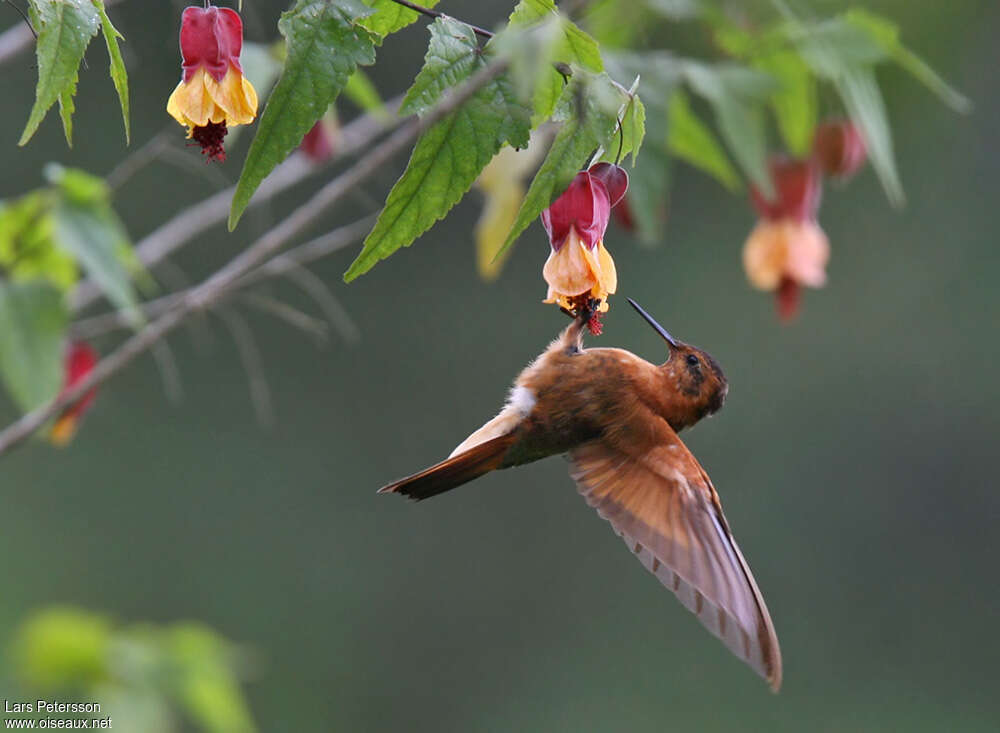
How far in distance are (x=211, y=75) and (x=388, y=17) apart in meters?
0.12

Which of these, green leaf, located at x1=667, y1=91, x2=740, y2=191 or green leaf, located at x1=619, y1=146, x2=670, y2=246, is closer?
green leaf, located at x1=619, y1=146, x2=670, y2=246

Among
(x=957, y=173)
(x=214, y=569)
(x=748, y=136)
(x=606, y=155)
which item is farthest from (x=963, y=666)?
(x=606, y=155)

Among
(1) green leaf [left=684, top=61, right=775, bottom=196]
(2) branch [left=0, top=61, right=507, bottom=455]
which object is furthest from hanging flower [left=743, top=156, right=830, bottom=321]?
(2) branch [left=0, top=61, right=507, bottom=455]

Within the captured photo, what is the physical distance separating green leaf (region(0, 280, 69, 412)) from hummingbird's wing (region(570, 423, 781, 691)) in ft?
1.71

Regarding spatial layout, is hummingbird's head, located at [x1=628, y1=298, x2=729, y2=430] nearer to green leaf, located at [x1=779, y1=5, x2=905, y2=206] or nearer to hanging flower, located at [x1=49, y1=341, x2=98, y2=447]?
green leaf, located at [x1=779, y1=5, x2=905, y2=206]

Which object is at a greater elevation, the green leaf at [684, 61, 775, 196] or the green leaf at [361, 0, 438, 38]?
the green leaf at [684, 61, 775, 196]

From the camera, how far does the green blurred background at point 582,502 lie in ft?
16.0

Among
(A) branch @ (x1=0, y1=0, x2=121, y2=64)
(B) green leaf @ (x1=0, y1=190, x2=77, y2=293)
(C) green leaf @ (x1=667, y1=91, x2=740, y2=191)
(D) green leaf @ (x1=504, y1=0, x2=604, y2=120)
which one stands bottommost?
(D) green leaf @ (x1=504, y1=0, x2=604, y2=120)

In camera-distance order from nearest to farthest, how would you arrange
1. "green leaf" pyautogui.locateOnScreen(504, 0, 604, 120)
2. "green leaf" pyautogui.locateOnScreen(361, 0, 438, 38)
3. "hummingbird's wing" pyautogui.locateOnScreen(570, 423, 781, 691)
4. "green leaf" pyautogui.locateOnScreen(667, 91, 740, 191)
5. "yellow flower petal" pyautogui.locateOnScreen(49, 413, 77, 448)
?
"green leaf" pyautogui.locateOnScreen(504, 0, 604, 120) < "green leaf" pyautogui.locateOnScreen(361, 0, 438, 38) < "hummingbird's wing" pyautogui.locateOnScreen(570, 423, 781, 691) < "yellow flower petal" pyautogui.locateOnScreen(49, 413, 77, 448) < "green leaf" pyautogui.locateOnScreen(667, 91, 740, 191)

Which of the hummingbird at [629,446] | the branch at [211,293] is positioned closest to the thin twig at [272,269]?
the branch at [211,293]

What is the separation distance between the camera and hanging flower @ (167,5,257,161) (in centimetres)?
83

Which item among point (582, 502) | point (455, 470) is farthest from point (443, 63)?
point (582, 502)

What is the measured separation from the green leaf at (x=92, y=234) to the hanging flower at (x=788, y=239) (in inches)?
36.2

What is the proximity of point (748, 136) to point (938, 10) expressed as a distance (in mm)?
3792
